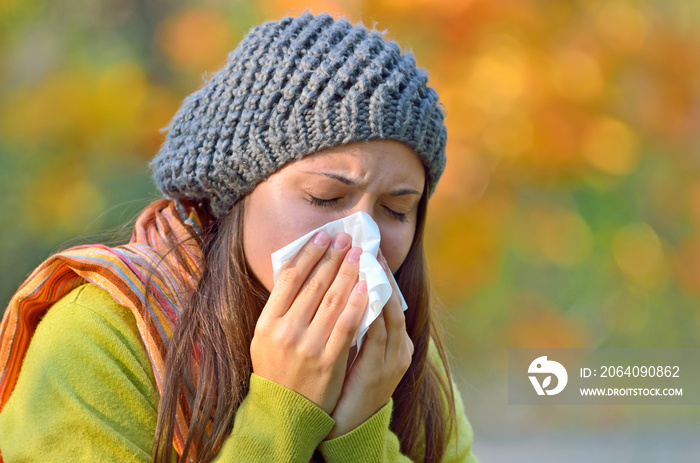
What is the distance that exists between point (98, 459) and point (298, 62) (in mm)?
1124

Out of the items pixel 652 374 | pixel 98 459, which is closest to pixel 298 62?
pixel 98 459

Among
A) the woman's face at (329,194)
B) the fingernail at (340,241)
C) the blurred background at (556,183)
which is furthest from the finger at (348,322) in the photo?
the blurred background at (556,183)

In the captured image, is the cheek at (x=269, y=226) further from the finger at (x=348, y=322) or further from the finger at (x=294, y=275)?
the finger at (x=348, y=322)

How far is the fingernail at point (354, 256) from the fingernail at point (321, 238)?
2.7 inches

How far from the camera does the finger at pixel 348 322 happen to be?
1.79m

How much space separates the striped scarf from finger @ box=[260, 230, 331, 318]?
0.30 m

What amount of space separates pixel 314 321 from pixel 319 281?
0.10 meters

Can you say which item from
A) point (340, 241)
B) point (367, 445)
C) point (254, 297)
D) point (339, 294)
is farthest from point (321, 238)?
point (367, 445)

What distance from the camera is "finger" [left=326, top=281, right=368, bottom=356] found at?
1.79m

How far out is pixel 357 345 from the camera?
1.91 meters

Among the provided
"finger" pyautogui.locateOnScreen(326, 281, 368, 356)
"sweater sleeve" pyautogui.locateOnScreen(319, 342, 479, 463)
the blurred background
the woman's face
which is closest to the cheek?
the woman's face

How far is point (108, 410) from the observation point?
170 cm

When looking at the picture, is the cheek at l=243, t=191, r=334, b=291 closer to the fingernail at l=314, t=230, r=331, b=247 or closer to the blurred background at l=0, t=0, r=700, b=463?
the fingernail at l=314, t=230, r=331, b=247

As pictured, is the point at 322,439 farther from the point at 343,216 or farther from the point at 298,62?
the point at 298,62
